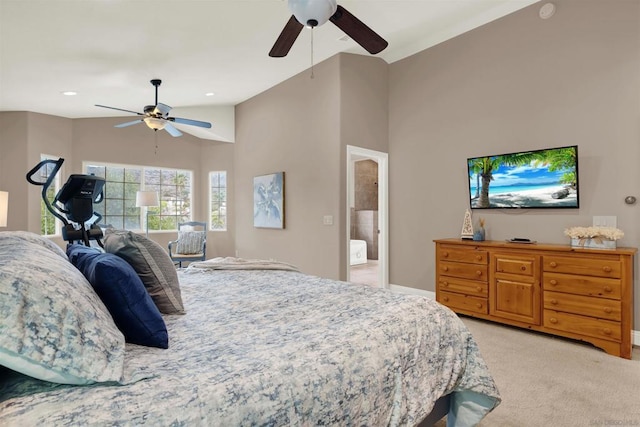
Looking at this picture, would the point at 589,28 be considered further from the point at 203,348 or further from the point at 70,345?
the point at 70,345

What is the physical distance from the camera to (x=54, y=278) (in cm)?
101

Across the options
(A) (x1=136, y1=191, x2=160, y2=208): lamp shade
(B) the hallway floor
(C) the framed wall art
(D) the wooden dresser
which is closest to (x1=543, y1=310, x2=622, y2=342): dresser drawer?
(D) the wooden dresser

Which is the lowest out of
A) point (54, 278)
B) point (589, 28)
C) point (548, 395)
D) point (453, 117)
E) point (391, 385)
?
point (548, 395)

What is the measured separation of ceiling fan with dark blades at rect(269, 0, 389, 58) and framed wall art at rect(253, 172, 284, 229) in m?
2.82

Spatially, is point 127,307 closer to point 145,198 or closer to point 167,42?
point 167,42

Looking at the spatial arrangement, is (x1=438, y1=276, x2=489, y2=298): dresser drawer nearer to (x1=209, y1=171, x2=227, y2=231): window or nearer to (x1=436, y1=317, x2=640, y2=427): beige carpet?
(x1=436, y1=317, x2=640, y2=427): beige carpet

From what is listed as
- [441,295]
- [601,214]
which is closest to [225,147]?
[441,295]

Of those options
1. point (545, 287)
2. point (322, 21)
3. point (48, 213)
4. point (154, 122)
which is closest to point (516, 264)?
point (545, 287)

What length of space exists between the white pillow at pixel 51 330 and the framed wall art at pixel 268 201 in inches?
169

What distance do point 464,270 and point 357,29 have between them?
8.48ft

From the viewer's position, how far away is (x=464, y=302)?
145 inches

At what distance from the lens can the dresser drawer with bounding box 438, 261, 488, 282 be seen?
3.54 metres

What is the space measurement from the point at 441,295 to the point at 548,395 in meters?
1.73

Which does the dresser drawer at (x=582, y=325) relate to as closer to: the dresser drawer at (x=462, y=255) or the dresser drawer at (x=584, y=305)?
the dresser drawer at (x=584, y=305)
